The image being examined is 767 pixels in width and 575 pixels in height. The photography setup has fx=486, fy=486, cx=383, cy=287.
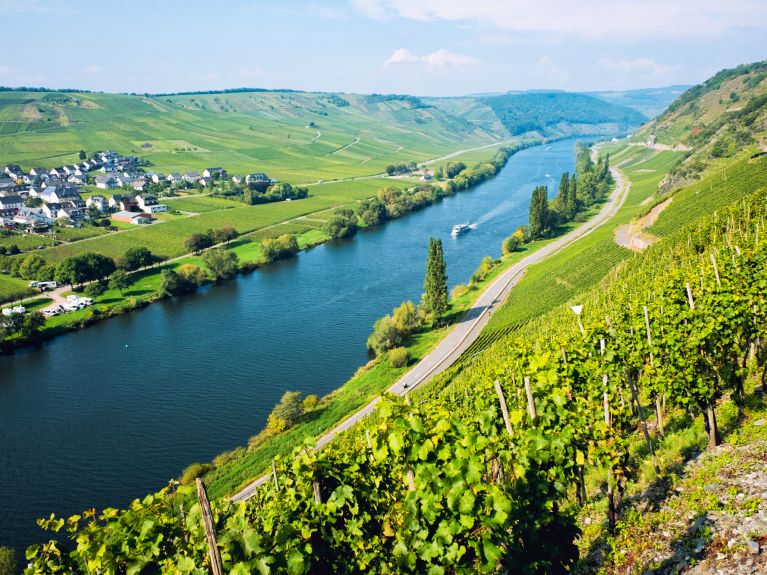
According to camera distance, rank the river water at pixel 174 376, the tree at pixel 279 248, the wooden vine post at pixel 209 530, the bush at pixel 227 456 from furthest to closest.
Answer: the tree at pixel 279 248
the river water at pixel 174 376
the bush at pixel 227 456
the wooden vine post at pixel 209 530

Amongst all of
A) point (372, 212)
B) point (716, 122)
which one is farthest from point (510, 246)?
point (716, 122)

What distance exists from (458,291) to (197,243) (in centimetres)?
5076

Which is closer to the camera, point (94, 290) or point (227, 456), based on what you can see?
point (227, 456)

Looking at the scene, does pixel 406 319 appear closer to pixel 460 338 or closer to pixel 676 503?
pixel 460 338

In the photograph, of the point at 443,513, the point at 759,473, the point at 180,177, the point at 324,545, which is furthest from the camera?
the point at 180,177

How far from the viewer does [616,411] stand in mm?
13906

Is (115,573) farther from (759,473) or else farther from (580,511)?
(759,473)

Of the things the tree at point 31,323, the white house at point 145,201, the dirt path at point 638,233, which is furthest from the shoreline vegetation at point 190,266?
the dirt path at point 638,233

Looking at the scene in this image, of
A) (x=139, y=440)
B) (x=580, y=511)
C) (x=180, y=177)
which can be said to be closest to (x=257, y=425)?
(x=139, y=440)

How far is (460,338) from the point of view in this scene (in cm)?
5044

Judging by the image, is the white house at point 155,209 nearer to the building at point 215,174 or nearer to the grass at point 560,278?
the building at point 215,174

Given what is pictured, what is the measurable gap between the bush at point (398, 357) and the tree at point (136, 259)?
173 feet

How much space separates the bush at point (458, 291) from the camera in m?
64.1

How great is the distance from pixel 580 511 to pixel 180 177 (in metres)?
156
